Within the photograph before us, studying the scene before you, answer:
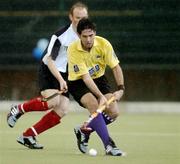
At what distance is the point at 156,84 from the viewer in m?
14.6

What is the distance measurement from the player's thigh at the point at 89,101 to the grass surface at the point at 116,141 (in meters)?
0.39

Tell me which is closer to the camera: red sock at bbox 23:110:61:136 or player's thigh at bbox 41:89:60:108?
red sock at bbox 23:110:61:136

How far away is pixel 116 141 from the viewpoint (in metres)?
9.19

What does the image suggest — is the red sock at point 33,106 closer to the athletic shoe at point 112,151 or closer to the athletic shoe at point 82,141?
the athletic shoe at point 82,141

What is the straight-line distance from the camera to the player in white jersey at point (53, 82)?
8381 millimetres

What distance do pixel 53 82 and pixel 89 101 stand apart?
1.23m

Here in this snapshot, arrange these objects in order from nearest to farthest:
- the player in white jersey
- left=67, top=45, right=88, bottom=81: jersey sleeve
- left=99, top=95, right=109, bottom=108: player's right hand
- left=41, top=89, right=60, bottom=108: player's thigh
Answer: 1. left=99, top=95, right=109, bottom=108: player's right hand
2. left=67, top=45, right=88, bottom=81: jersey sleeve
3. the player in white jersey
4. left=41, top=89, right=60, bottom=108: player's thigh

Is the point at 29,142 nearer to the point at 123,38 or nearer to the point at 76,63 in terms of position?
the point at 76,63

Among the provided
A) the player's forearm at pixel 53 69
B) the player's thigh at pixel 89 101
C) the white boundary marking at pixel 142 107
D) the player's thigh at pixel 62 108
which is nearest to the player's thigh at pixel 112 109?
the player's thigh at pixel 89 101

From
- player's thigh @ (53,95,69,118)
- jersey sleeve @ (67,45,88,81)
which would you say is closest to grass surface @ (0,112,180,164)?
player's thigh @ (53,95,69,118)

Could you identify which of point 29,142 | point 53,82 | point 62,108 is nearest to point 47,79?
point 53,82

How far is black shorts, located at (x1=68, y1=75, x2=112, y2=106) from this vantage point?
26.1 ft

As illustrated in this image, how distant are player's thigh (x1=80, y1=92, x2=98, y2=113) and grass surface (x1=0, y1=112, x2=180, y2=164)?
394 mm

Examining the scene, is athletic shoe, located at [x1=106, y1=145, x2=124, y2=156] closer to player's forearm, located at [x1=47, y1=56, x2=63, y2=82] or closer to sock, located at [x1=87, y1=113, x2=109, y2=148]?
sock, located at [x1=87, y1=113, x2=109, y2=148]
